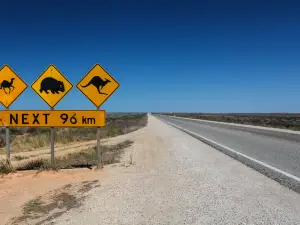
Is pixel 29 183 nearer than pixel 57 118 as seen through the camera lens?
Yes

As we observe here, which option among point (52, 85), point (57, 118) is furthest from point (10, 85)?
point (57, 118)

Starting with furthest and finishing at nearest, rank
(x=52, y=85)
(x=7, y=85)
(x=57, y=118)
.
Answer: (x=7, y=85)
(x=57, y=118)
(x=52, y=85)

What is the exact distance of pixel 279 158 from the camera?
43.1 feet

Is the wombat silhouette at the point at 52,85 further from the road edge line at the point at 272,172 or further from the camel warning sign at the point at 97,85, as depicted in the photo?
the road edge line at the point at 272,172

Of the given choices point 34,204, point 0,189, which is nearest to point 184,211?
point 34,204

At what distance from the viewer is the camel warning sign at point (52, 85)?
11.2 metres

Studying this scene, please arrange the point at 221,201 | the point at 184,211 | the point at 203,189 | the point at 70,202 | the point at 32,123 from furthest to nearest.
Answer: the point at 32,123
the point at 203,189
the point at 70,202
the point at 221,201
the point at 184,211

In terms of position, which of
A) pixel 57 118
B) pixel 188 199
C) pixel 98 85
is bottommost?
pixel 188 199

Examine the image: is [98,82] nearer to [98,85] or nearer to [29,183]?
[98,85]

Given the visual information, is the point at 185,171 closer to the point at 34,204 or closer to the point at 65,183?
the point at 65,183

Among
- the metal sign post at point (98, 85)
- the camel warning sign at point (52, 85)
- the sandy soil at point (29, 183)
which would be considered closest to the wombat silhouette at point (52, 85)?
the camel warning sign at point (52, 85)

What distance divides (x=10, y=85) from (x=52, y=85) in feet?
4.66

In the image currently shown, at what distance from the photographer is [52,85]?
440 inches

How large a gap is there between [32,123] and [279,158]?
25.6 feet
